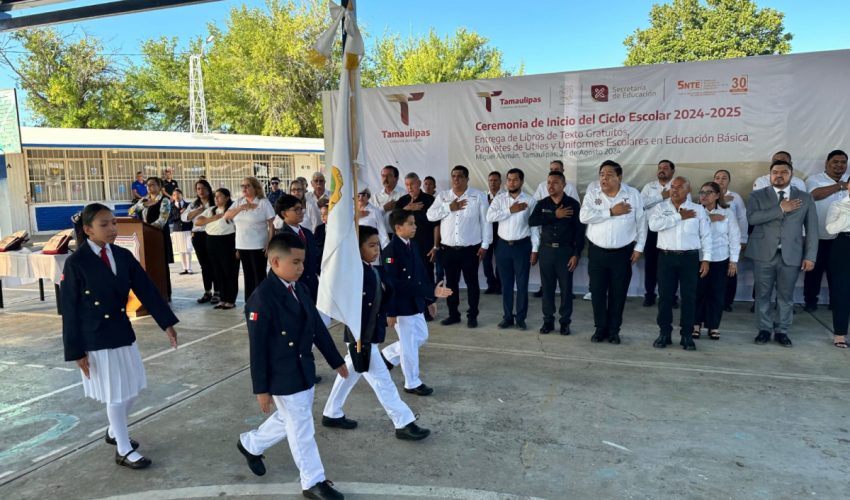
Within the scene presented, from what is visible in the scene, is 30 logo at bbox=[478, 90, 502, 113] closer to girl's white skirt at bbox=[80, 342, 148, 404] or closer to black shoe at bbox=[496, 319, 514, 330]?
black shoe at bbox=[496, 319, 514, 330]

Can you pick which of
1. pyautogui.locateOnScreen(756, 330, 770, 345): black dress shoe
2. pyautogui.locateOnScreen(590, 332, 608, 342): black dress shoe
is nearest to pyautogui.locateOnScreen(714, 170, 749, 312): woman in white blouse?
pyautogui.locateOnScreen(756, 330, 770, 345): black dress shoe

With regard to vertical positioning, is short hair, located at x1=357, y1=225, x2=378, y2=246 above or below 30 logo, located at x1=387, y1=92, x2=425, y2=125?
below

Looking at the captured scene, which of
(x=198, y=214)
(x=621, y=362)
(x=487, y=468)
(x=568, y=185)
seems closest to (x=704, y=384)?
(x=621, y=362)

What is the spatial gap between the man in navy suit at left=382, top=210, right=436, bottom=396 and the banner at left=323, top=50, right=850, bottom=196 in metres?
2.76

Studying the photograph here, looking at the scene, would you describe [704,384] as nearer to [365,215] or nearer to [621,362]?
[621,362]

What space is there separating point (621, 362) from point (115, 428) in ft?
13.7

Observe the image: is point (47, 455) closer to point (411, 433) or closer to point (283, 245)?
point (283, 245)

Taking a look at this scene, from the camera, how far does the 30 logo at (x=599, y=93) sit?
7770 millimetres

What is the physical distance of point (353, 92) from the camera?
3.81m

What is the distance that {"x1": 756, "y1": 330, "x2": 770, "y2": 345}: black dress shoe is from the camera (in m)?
5.89

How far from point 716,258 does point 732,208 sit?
1063mm

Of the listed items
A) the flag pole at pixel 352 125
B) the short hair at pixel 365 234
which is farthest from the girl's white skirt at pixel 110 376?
the short hair at pixel 365 234

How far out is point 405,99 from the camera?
8969 mm

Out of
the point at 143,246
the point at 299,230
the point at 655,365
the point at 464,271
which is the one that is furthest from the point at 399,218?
the point at 143,246
